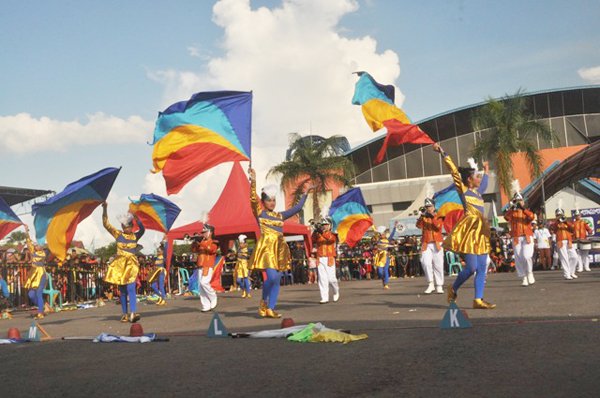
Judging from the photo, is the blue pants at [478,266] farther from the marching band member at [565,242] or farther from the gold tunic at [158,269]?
the gold tunic at [158,269]

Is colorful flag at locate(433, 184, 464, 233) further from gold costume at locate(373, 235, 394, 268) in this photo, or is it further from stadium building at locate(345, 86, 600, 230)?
stadium building at locate(345, 86, 600, 230)

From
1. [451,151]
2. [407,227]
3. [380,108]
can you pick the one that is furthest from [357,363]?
[451,151]

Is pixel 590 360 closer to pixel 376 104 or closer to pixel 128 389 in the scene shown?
pixel 128 389

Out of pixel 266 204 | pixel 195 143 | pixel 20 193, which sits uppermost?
pixel 20 193

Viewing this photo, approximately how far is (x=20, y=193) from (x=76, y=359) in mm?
46277

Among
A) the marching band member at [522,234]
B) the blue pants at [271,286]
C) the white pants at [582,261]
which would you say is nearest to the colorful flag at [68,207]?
the blue pants at [271,286]

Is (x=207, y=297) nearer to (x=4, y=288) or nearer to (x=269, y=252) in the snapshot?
(x=269, y=252)

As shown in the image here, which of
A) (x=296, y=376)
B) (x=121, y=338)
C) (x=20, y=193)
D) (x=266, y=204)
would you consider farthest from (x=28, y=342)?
(x=20, y=193)

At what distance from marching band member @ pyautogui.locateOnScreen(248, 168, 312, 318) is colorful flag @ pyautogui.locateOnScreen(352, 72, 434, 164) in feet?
8.22

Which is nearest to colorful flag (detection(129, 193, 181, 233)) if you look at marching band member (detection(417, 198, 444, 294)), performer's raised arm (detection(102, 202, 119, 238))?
performer's raised arm (detection(102, 202, 119, 238))

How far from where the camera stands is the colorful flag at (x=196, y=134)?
12.5m

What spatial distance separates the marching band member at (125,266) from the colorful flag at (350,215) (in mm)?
10750

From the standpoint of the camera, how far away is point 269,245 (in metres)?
11.6

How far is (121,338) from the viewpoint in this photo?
→ 8.74 m
